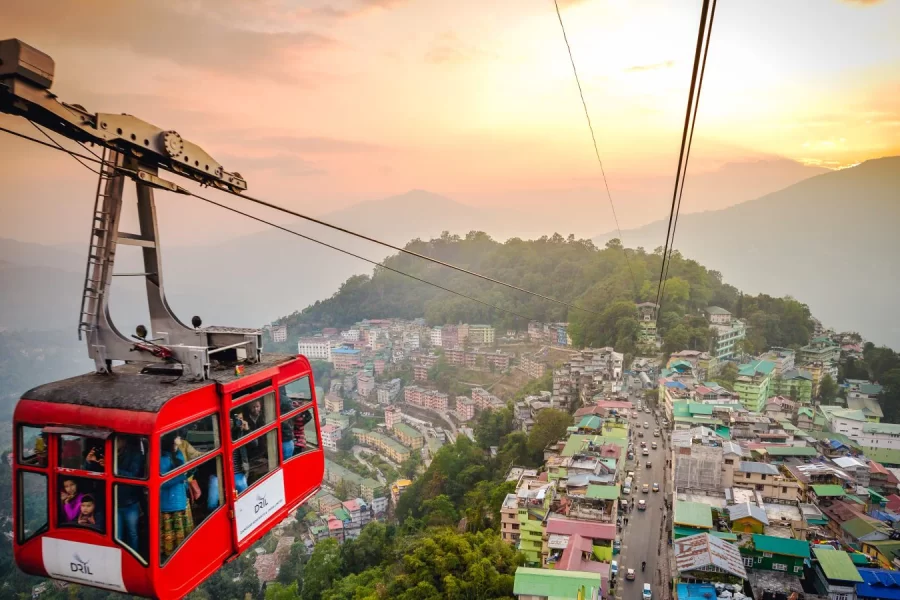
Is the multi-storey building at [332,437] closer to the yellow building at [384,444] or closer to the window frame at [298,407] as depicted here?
the yellow building at [384,444]

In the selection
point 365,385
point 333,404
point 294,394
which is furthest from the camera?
point 365,385

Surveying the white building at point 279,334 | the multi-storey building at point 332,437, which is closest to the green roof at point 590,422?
the multi-storey building at point 332,437

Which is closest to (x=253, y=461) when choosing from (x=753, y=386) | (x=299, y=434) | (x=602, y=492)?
(x=299, y=434)

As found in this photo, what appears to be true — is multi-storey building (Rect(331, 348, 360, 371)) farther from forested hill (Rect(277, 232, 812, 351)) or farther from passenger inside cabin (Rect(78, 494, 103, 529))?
passenger inside cabin (Rect(78, 494, 103, 529))

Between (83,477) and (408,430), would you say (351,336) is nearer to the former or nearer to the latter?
(408,430)

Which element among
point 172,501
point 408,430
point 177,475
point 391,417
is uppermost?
point 177,475

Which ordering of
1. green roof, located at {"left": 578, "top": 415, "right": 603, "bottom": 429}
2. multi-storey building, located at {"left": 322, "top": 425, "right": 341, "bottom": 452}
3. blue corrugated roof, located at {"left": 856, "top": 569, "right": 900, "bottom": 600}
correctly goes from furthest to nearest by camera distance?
multi-storey building, located at {"left": 322, "top": 425, "right": 341, "bottom": 452} < green roof, located at {"left": 578, "top": 415, "right": 603, "bottom": 429} < blue corrugated roof, located at {"left": 856, "top": 569, "right": 900, "bottom": 600}

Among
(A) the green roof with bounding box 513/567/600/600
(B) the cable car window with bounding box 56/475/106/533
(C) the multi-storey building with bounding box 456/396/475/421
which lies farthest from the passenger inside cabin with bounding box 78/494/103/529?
(C) the multi-storey building with bounding box 456/396/475/421
